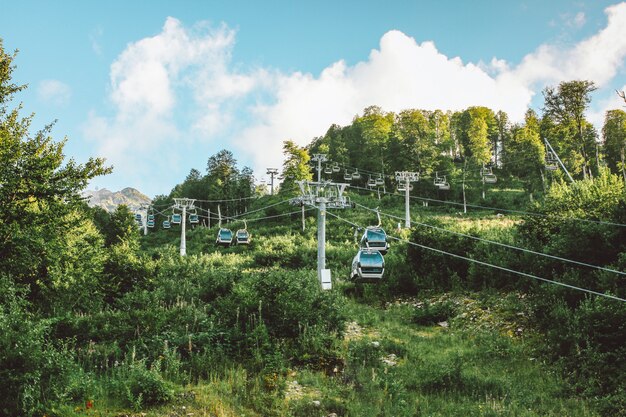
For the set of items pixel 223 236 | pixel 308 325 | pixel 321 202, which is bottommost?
pixel 308 325

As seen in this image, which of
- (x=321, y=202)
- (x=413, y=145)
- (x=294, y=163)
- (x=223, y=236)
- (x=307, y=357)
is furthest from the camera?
(x=413, y=145)

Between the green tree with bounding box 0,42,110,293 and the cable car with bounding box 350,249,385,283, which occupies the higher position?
the green tree with bounding box 0,42,110,293

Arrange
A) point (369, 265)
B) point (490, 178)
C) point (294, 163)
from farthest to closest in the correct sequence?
point (294, 163), point (490, 178), point (369, 265)

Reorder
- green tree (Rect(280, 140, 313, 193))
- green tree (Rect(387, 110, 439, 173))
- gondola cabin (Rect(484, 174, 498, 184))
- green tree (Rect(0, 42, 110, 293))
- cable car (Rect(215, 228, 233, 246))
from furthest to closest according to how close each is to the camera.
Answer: green tree (Rect(387, 110, 439, 173)) → green tree (Rect(280, 140, 313, 193)) → gondola cabin (Rect(484, 174, 498, 184)) → cable car (Rect(215, 228, 233, 246)) → green tree (Rect(0, 42, 110, 293))

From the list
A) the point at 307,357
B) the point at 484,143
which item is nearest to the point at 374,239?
the point at 307,357

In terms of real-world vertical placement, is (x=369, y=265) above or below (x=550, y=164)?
below

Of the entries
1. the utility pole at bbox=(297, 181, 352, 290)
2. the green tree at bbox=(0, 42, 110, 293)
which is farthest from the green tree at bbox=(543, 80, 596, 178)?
the green tree at bbox=(0, 42, 110, 293)

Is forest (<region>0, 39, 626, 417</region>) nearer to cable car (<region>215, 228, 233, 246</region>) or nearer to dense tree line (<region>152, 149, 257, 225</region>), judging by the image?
cable car (<region>215, 228, 233, 246</region>)

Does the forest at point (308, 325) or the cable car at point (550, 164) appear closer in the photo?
the forest at point (308, 325)

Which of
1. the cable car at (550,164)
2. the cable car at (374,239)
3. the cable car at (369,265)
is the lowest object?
the cable car at (369,265)

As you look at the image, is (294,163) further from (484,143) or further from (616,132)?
(616,132)

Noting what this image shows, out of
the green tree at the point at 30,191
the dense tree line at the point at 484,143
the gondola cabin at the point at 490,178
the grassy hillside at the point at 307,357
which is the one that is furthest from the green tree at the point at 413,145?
the green tree at the point at 30,191

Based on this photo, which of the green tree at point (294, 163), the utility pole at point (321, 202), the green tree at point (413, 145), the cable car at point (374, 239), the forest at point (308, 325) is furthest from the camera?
the green tree at point (413, 145)

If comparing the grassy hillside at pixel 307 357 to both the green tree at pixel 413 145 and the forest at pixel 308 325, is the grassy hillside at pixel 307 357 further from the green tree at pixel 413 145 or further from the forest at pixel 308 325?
the green tree at pixel 413 145
